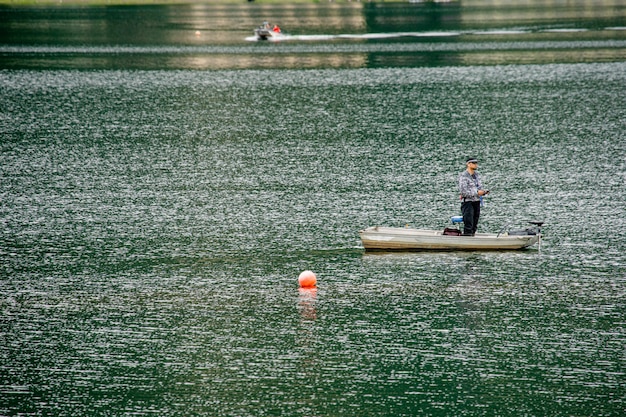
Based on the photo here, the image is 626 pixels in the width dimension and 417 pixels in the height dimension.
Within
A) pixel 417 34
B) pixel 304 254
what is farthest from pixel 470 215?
pixel 417 34

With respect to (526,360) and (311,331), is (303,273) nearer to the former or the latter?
(311,331)

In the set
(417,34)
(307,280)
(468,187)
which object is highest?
(468,187)

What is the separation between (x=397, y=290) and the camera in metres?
29.0

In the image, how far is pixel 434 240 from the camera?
3288 cm

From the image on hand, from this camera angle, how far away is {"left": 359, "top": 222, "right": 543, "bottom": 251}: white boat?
32.8 m

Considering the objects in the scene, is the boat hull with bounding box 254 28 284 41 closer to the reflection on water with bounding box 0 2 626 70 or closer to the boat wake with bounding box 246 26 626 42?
the boat wake with bounding box 246 26 626 42

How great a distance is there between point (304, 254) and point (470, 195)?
584cm

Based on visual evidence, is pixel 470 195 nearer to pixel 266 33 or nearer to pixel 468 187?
A: pixel 468 187

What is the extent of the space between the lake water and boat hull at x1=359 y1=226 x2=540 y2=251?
361 millimetres

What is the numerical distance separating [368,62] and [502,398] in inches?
3255

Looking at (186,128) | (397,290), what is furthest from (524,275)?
(186,128)

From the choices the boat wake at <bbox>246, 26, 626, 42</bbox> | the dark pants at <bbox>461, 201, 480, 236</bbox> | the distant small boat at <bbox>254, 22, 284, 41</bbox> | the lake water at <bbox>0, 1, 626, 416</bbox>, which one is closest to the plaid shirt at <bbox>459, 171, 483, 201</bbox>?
the dark pants at <bbox>461, 201, 480, 236</bbox>

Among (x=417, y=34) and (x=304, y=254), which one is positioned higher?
(x=304, y=254)

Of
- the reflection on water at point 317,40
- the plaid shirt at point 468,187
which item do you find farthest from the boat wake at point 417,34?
the plaid shirt at point 468,187
